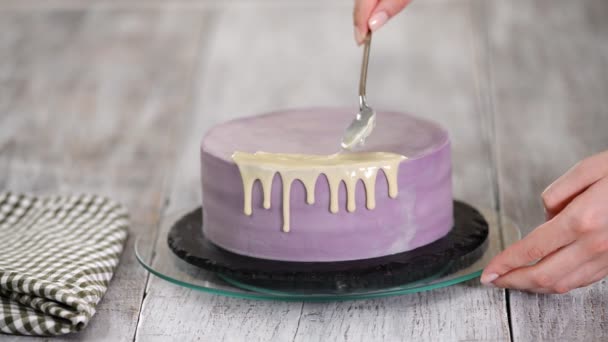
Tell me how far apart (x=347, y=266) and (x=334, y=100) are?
1130 mm

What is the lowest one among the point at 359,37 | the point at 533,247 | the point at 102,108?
the point at 102,108

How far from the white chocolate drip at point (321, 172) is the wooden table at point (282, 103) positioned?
0.44ft

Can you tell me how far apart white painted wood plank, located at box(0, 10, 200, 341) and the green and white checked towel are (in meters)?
0.03

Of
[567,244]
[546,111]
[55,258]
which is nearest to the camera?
[567,244]

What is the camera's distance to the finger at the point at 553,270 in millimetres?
1117

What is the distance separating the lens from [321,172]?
1.17 meters

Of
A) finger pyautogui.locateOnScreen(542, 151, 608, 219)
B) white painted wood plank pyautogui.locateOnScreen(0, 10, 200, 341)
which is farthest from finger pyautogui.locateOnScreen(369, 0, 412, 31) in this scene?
white painted wood plank pyautogui.locateOnScreen(0, 10, 200, 341)

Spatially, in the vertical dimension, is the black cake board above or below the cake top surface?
below

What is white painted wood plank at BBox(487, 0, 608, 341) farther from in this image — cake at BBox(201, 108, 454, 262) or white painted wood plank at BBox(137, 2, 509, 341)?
cake at BBox(201, 108, 454, 262)

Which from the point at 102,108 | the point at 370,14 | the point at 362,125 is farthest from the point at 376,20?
the point at 102,108

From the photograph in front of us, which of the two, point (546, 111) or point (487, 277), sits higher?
point (487, 277)

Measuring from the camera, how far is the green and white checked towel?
1.16 metres

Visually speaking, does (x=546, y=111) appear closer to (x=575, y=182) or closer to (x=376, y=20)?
(x=376, y=20)

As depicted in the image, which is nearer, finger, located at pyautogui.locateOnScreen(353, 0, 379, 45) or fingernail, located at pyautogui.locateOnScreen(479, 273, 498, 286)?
fingernail, located at pyautogui.locateOnScreen(479, 273, 498, 286)
